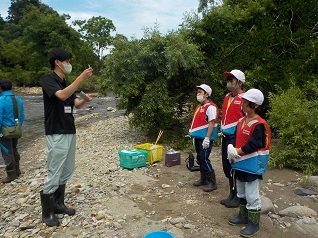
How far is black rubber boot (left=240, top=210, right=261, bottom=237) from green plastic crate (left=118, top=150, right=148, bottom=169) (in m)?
3.17

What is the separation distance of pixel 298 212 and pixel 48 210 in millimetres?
3707

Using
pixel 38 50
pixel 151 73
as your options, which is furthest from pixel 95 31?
pixel 151 73

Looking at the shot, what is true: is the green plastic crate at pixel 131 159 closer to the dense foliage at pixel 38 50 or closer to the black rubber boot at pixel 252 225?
the black rubber boot at pixel 252 225

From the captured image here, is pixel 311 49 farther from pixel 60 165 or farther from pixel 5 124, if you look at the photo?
pixel 5 124

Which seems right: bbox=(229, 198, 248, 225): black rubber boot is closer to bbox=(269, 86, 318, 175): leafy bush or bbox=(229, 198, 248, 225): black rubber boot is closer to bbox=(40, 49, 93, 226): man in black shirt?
bbox=(40, 49, 93, 226): man in black shirt

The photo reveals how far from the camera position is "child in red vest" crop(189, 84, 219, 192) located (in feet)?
16.4

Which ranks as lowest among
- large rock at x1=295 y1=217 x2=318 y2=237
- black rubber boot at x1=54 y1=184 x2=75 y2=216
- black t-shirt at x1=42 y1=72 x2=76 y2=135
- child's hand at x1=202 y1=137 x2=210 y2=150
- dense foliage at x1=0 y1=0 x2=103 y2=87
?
large rock at x1=295 y1=217 x2=318 y2=237

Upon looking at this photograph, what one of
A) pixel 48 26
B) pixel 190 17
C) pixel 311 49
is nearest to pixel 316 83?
pixel 311 49

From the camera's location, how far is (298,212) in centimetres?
439

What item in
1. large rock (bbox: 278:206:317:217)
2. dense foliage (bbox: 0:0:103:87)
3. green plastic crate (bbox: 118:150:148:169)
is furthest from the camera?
dense foliage (bbox: 0:0:103:87)

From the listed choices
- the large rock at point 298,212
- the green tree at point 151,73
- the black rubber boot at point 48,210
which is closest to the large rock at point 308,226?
the large rock at point 298,212

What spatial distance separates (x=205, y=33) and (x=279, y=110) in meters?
3.86

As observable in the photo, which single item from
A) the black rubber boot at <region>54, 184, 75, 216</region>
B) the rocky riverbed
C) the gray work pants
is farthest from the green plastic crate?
the gray work pants

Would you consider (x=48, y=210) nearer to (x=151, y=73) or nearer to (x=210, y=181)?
(x=210, y=181)
